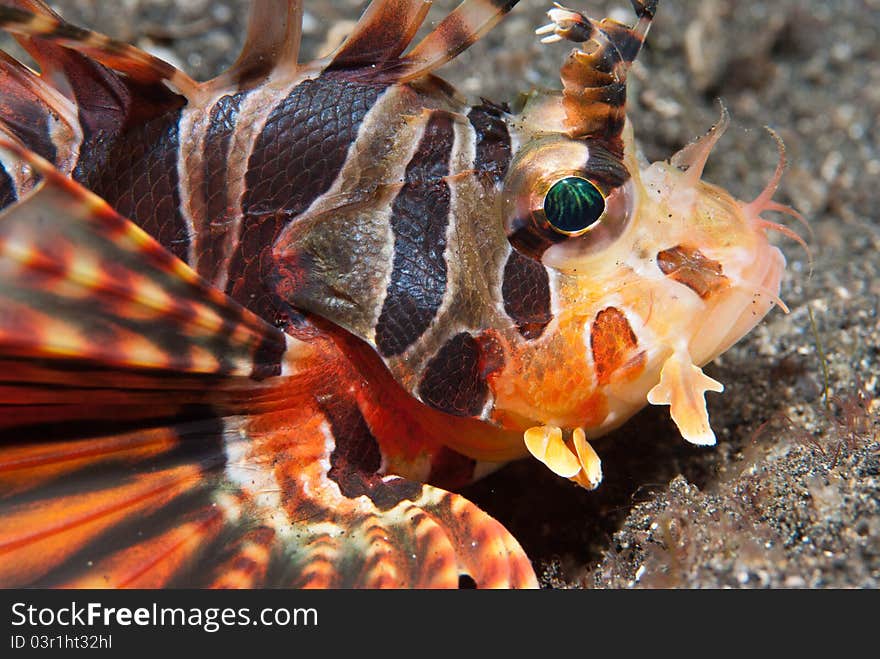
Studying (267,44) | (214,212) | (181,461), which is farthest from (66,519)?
(267,44)

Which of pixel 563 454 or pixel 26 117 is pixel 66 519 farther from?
pixel 563 454

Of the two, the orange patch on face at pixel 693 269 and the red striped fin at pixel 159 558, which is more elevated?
the orange patch on face at pixel 693 269

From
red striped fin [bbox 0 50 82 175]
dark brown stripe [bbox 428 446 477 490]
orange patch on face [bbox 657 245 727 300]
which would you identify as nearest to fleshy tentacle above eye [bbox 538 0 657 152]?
orange patch on face [bbox 657 245 727 300]

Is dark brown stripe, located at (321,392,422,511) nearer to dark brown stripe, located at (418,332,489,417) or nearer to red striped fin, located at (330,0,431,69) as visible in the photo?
dark brown stripe, located at (418,332,489,417)

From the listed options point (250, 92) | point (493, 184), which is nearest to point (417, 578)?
point (493, 184)

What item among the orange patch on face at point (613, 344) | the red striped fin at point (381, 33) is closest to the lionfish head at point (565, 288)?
the orange patch on face at point (613, 344)

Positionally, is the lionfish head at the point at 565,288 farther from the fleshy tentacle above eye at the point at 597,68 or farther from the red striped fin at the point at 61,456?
the red striped fin at the point at 61,456
